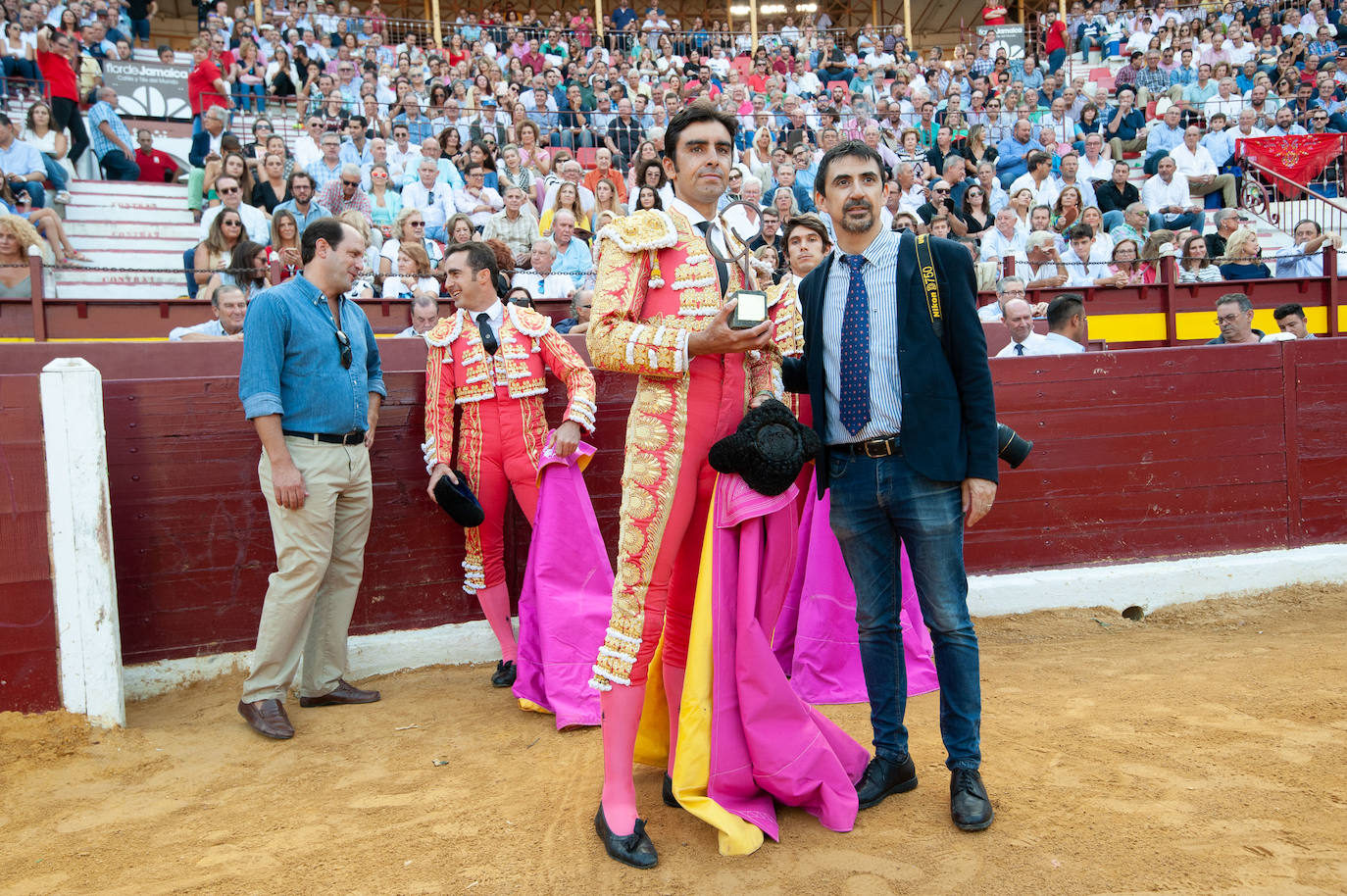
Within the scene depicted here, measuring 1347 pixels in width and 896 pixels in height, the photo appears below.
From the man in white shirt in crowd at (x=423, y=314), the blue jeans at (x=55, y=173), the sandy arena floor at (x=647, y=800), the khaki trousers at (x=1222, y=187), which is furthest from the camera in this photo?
the khaki trousers at (x=1222, y=187)

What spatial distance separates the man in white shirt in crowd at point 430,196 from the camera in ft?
31.0

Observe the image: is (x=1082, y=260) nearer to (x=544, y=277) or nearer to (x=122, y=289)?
(x=544, y=277)

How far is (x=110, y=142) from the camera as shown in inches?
418

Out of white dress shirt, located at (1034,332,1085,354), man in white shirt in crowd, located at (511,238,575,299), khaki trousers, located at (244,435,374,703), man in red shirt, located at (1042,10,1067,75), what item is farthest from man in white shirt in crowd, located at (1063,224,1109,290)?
man in red shirt, located at (1042,10,1067,75)

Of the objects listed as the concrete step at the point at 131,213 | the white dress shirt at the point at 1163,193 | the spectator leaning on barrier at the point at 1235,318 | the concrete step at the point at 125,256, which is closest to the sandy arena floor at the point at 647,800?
the spectator leaning on barrier at the point at 1235,318

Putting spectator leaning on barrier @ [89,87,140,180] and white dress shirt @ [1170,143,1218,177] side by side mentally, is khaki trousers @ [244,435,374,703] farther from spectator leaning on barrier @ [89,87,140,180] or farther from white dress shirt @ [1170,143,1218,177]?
white dress shirt @ [1170,143,1218,177]

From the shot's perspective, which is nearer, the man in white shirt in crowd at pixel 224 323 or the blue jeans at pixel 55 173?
the man in white shirt in crowd at pixel 224 323

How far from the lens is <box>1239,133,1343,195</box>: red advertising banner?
42.8ft

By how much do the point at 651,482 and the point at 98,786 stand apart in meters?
2.14

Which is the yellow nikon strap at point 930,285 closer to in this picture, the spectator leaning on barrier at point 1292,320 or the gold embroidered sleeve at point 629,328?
the gold embroidered sleeve at point 629,328

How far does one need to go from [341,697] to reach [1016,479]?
3.31m

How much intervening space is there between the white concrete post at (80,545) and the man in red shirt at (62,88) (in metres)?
8.12

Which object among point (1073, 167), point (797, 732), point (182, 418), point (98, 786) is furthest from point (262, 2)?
point (797, 732)

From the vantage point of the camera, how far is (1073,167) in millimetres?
11172
